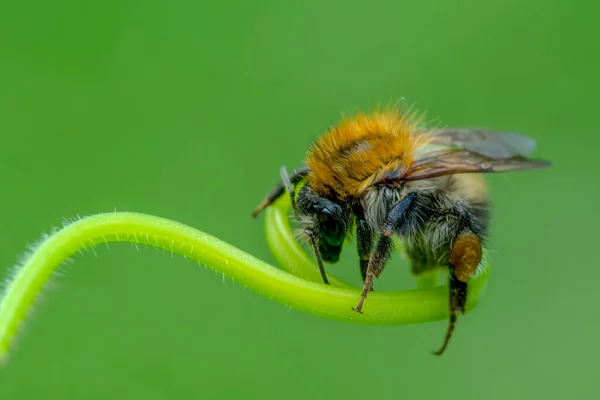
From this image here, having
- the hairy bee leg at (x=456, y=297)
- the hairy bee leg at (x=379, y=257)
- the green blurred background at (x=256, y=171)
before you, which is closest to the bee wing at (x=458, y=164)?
the hairy bee leg at (x=379, y=257)

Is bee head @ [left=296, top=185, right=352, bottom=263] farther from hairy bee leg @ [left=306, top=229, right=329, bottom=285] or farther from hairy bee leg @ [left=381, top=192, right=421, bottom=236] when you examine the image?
hairy bee leg @ [left=381, top=192, right=421, bottom=236]

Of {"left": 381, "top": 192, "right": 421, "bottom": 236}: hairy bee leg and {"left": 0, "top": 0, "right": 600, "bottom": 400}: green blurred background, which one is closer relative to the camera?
{"left": 381, "top": 192, "right": 421, "bottom": 236}: hairy bee leg

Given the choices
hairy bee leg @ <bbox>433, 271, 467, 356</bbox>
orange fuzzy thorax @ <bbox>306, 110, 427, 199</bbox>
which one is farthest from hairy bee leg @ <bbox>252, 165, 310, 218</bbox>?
hairy bee leg @ <bbox>433, 271, 467, 356</bbox>

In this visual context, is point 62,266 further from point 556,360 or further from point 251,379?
point 556,360

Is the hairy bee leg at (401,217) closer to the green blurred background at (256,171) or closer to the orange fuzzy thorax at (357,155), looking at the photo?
the orange fuzzy thorax at (357,155)

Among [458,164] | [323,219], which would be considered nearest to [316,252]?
[323,219]

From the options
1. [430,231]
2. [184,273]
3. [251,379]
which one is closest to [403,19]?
[184,273]

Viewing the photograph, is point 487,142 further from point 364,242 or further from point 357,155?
point 364,242
